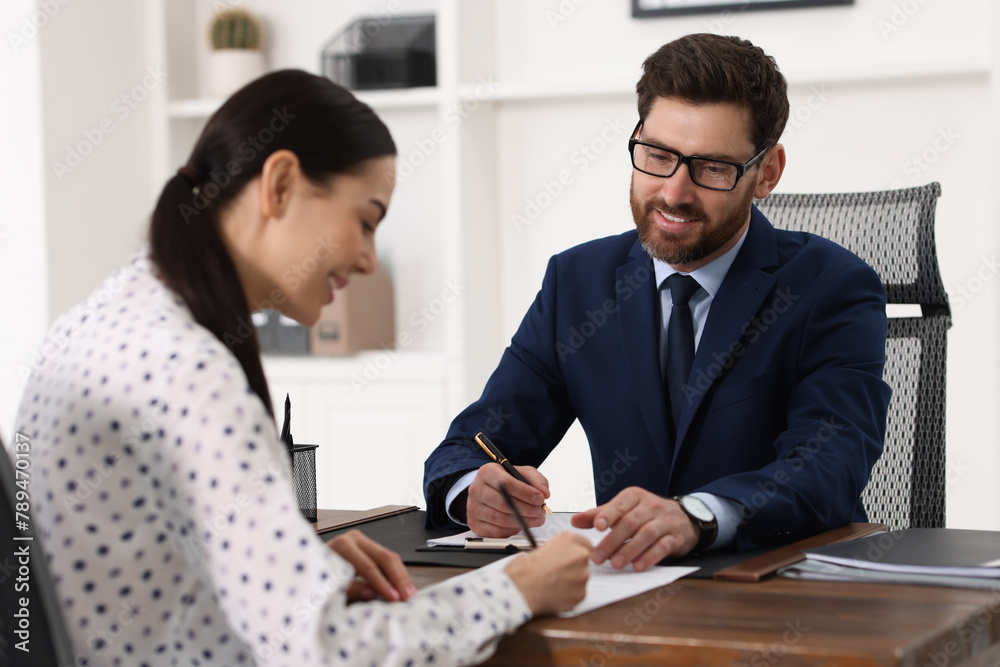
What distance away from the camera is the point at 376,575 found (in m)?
1.13

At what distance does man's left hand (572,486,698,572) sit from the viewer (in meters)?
1.24

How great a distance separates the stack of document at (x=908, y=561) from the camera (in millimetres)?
1135

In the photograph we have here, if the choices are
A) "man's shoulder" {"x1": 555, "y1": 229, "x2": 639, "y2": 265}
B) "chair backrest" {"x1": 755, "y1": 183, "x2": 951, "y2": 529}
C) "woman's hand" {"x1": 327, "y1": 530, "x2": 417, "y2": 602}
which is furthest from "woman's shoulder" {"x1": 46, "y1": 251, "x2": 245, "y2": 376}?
"chair backrest" {"x1": 755, "y1": 183, "x2": 951, "y2": 529}

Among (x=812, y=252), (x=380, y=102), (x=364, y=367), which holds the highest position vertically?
(x=380, y=102)

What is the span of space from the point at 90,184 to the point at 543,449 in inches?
82.6

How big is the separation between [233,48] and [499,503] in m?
2.62

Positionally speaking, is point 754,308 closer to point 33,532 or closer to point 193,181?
point 193,181

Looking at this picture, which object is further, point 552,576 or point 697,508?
point 697,508

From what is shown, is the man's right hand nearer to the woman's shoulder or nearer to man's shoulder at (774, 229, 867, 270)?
the woman's shoulder

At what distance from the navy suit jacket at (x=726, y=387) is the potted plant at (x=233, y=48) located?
2.03 m

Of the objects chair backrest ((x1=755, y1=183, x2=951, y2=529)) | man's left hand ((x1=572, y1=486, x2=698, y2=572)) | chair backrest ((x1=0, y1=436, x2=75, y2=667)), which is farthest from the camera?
chair backrest ((x1=755, y1=183, x2=951, y2=529))

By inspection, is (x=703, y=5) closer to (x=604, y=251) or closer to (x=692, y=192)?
(x=604, y=251)

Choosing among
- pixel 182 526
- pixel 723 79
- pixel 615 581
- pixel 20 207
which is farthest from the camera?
pixel 20 207

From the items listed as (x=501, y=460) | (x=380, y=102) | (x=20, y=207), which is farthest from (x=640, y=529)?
(x=20, y=207)
